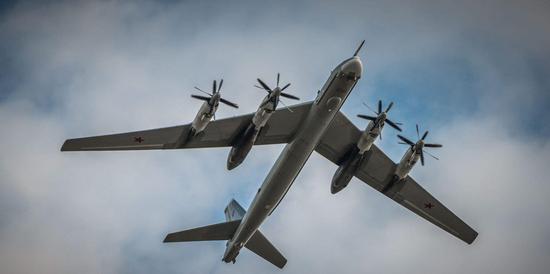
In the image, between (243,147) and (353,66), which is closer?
(353,66)

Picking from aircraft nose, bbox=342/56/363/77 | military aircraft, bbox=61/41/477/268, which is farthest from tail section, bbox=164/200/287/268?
aircraft nose, bbox=342/56/363/77

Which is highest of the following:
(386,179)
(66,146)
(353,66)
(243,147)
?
(353,66)

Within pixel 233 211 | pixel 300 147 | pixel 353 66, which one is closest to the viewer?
pixel 353 66

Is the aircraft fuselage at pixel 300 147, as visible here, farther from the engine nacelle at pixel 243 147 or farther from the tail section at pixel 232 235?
the engine nacelle at pixel 243 147

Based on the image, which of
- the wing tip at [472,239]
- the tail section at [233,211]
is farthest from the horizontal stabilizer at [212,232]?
the wing tip at [472,239]

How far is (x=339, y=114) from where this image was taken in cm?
3825

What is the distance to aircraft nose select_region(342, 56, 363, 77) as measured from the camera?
33156mm

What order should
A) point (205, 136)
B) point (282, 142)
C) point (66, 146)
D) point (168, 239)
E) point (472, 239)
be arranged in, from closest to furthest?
1. point (66, 146)
2. point (205, 136)
3. point (282, 142)
4. point (168, 239)
5. point (472, 239)

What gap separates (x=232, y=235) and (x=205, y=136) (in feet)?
24.8

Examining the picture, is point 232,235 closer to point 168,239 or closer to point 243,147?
point 168,239

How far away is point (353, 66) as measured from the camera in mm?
33156

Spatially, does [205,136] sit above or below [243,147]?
below

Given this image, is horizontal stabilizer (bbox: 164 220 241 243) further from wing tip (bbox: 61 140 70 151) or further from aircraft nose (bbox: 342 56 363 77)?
aircraft nose (bbox: 342 56 363 77)

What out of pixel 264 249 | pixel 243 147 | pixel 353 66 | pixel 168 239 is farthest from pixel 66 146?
pixel 353 66
